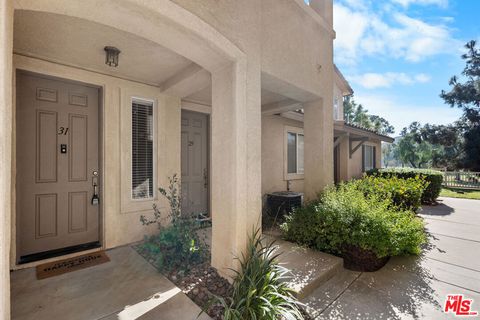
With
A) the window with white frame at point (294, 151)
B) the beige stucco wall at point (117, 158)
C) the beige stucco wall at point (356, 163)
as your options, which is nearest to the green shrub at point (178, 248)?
the beige stucco wall at point (117, 158)

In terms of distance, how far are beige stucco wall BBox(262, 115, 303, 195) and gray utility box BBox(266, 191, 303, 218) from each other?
498mm

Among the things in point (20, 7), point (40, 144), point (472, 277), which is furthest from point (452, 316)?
point (40, 144)

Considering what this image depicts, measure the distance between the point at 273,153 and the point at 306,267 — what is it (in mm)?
3820

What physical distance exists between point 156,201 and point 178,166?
0.82 m

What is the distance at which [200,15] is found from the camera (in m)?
2.45

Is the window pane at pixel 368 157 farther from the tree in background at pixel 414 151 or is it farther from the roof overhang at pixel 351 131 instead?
the tree in background at pixel 414 151

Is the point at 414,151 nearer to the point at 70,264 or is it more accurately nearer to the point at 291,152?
the point at 291,152

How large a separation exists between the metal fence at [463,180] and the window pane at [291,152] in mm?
13452

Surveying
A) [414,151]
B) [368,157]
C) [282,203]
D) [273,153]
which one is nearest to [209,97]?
[273,153]

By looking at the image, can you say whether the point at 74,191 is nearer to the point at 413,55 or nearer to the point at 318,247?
the point at 318,247

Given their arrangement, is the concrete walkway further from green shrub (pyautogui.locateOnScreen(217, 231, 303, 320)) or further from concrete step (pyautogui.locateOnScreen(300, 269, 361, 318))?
green shrub (pyautogui.locateOnScreen(217, 231, 303, 320))

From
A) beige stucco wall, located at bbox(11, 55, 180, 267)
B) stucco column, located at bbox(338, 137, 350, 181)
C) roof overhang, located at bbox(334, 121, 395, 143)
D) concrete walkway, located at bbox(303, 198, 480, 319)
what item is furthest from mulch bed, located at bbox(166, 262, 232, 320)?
stucco column, located at bbox(338, 137, 350, 181)

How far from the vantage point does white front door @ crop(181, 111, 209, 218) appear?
16.2ft

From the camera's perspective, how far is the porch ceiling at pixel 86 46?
2.46 m
